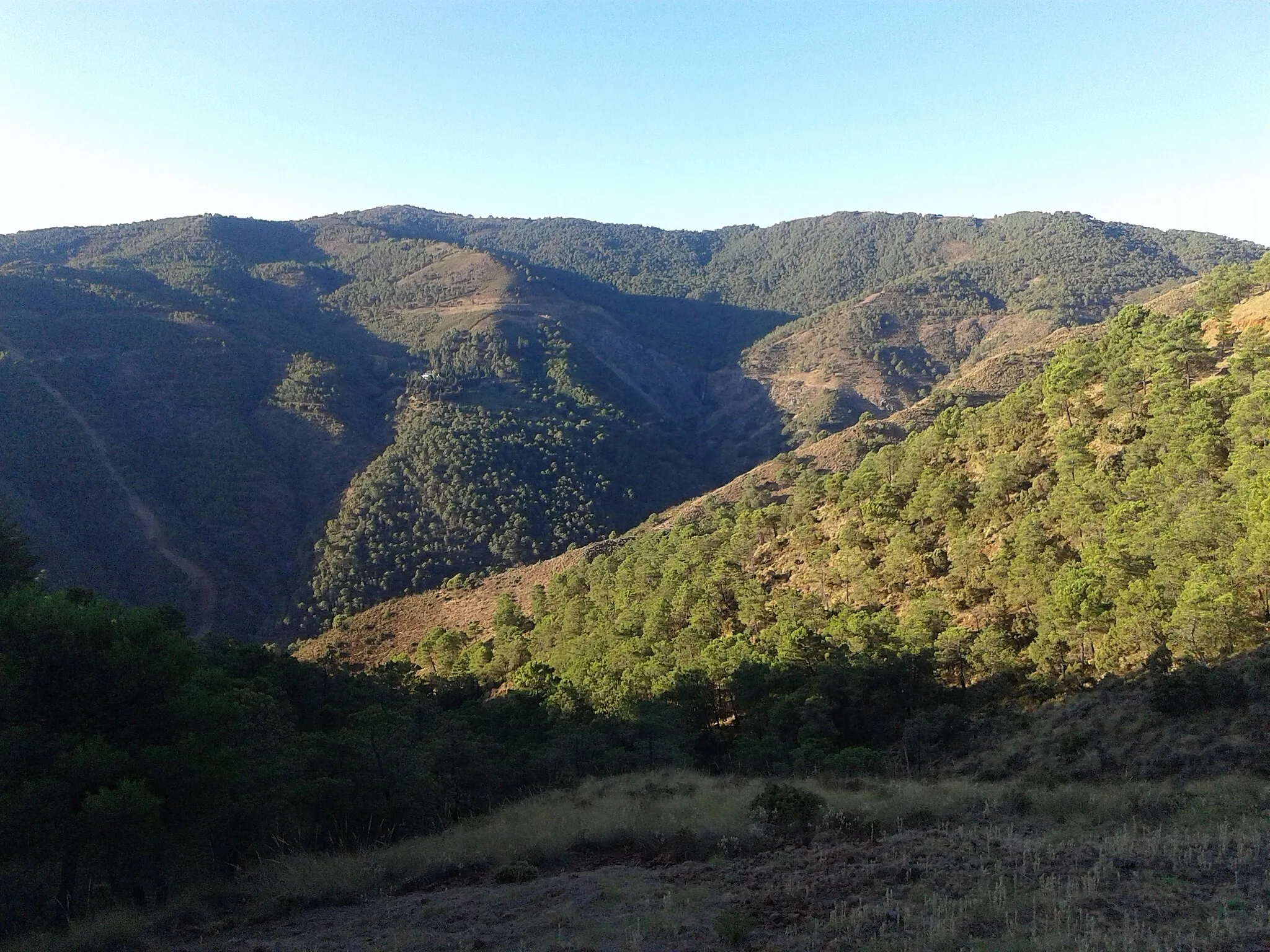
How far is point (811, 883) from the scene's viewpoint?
6.48 meters

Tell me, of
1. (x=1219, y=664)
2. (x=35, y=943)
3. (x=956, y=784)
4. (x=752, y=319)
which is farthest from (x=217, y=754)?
(x=752, y=319)

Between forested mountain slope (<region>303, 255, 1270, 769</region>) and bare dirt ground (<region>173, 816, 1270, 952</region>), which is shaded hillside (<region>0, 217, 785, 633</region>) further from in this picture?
bare dirt ground (<region>173, 816, 1270, 952</region>)

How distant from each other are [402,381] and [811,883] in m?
84.4

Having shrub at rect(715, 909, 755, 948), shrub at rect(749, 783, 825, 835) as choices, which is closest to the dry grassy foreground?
shrub at rect(715, 909, 755, 948)

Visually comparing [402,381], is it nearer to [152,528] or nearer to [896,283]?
[152,528]

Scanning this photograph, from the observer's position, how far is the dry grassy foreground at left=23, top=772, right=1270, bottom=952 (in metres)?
5.37

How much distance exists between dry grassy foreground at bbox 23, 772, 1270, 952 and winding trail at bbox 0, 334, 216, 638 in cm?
4733

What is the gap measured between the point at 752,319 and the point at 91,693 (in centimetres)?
13573

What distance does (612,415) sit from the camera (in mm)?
84125

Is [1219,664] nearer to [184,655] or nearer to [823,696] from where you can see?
[823,696]

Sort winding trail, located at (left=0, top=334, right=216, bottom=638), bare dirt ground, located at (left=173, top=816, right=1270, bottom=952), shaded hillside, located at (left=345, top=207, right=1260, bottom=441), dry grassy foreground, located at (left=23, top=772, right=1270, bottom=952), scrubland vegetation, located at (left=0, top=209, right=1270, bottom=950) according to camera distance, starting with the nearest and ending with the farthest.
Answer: bare dirt ground, located at (left=173, top=816, right=1270, bottom=952), dry grassy foreground, located at (left=23, top=772, right=1270, bottom=952), scrubland vegetation, located at (left=0, top=209, right=1270, bottom=950), winding trail, located at (left=0, top=334, right=216, bottom=638), shaded hillside, located at (left=345, top=207, right=1260, bottom=441)

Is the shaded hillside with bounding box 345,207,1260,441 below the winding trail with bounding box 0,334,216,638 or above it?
above

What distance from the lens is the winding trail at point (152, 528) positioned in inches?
2034

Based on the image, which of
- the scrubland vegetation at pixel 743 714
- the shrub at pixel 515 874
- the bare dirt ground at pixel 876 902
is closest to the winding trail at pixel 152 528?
Result: the scrubland vegetation at pixel 743 714
